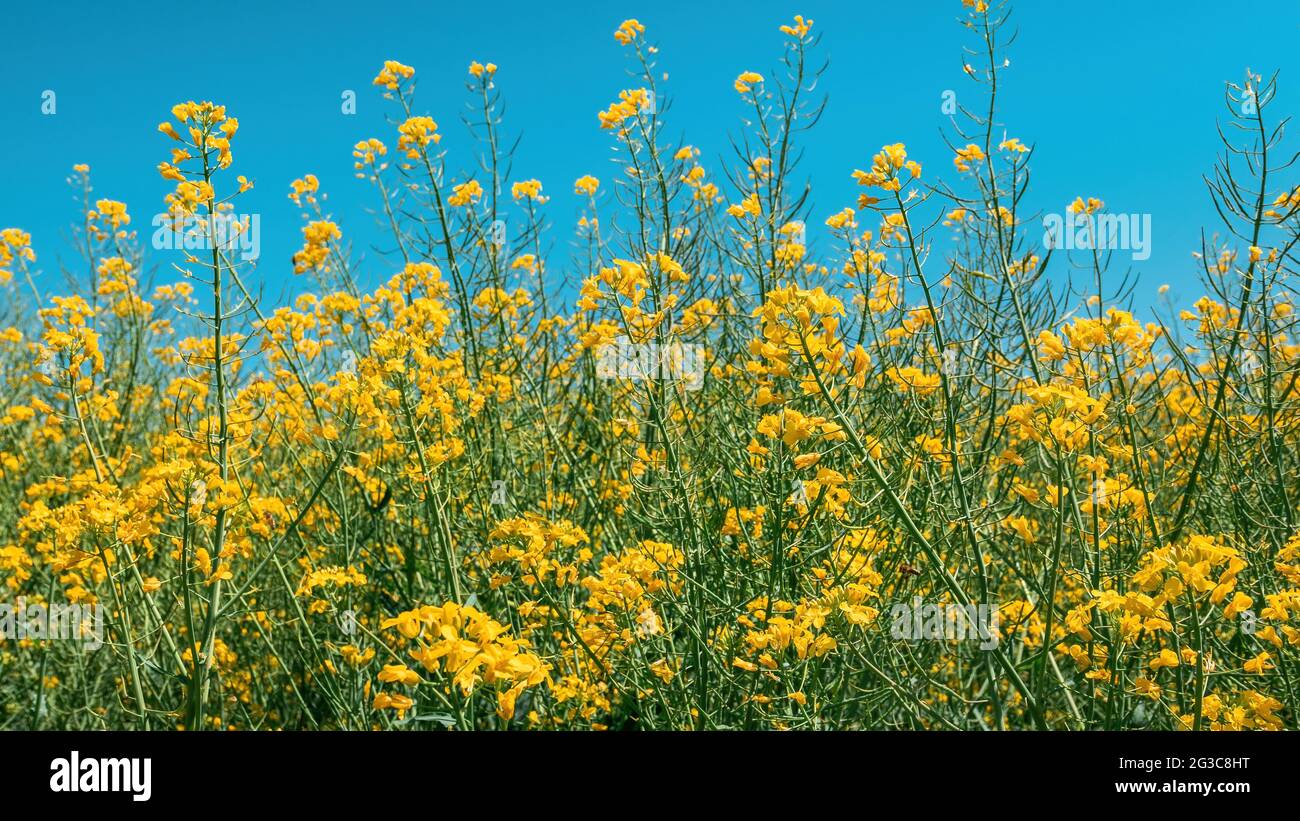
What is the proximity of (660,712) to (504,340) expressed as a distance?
2.07 metres

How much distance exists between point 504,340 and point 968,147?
243 centimetres

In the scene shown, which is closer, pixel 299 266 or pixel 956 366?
pixel 956 366

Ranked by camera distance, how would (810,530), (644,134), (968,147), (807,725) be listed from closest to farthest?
1. (807,725)
2. (810,530)
3. (968,147)
4. (644,134)
